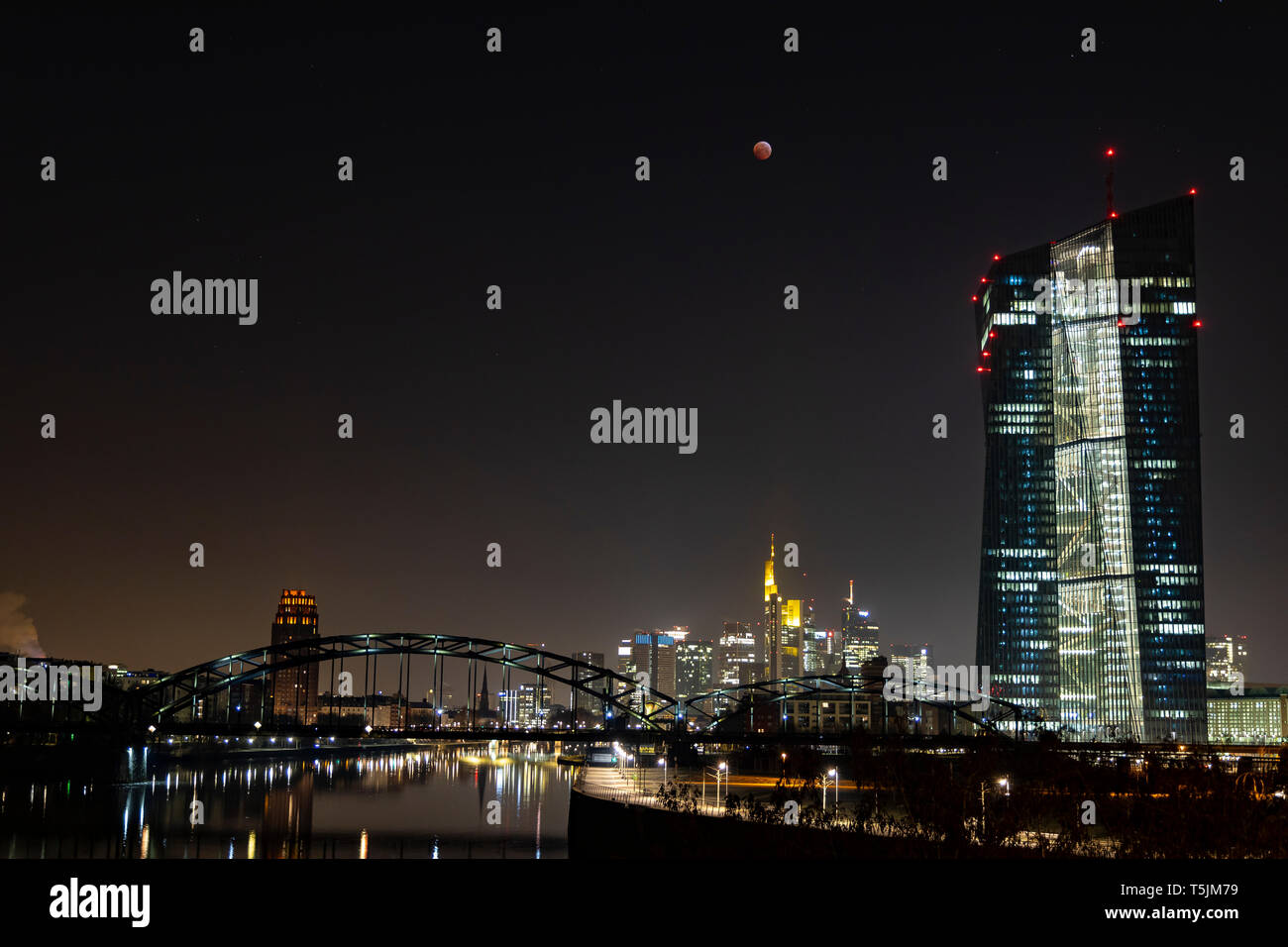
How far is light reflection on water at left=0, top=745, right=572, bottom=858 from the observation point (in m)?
71.2

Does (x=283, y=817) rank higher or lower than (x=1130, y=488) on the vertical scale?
lower

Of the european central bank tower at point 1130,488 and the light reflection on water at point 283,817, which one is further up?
the european central bank tower at point 1130,488

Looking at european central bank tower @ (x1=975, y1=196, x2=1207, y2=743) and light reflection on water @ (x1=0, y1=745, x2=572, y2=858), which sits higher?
european central bank tower @ (x1=975, y1=196, x2=1207, y2=743)

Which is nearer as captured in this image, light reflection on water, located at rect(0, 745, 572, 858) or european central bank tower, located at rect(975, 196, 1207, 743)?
light reflection on water, located at rect(0, 745, 572, 858)

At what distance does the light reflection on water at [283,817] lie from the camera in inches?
2805

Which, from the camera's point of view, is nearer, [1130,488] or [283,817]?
[283,817]

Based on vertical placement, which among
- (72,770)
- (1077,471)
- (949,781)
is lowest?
(72,770)

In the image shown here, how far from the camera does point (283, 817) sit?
92812mm

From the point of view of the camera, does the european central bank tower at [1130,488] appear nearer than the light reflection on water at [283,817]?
No
